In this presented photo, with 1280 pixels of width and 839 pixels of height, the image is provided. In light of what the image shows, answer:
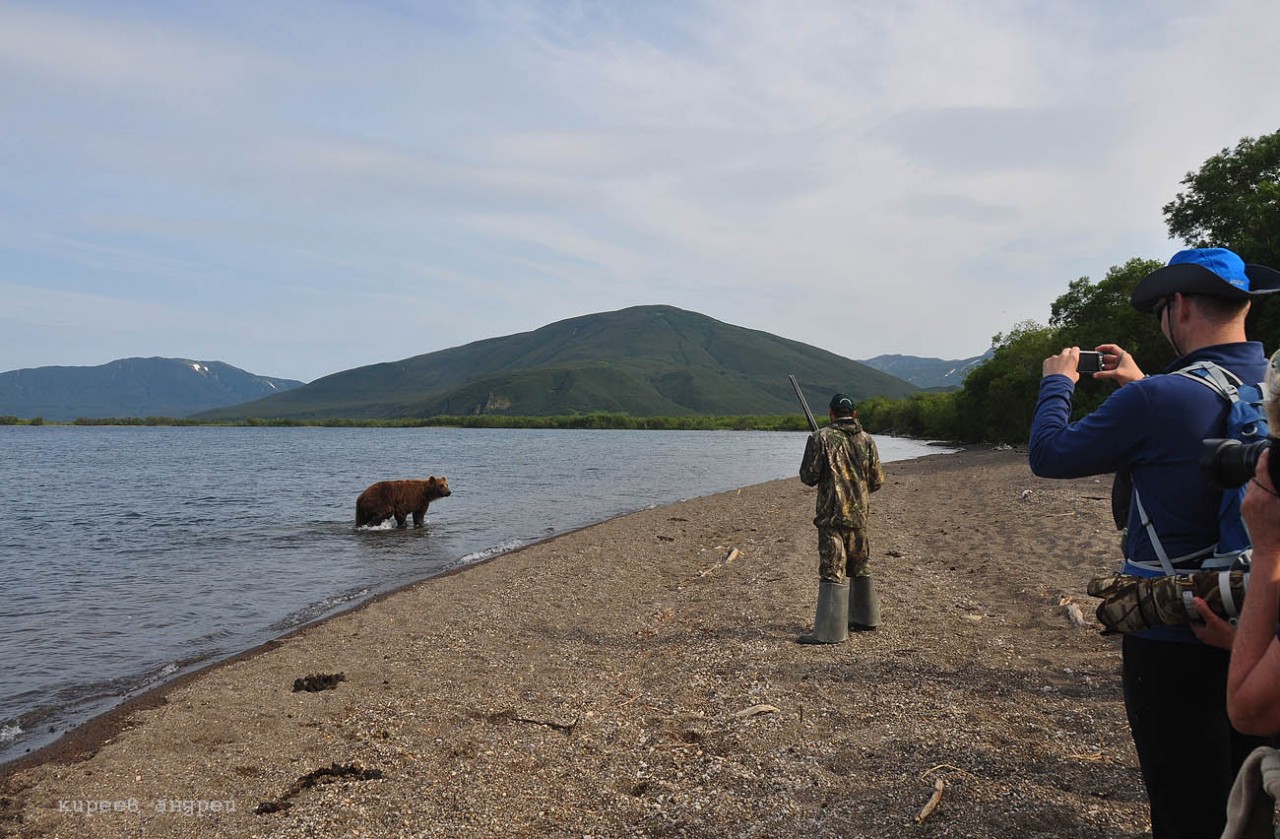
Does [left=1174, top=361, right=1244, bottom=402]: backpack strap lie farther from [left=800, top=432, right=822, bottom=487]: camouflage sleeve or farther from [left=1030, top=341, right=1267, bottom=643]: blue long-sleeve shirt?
[left=800, top=432, right=822, bottom=487]: camouflage sleeve

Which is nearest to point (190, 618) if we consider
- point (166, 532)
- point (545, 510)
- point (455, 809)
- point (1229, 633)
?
point (455, 809)

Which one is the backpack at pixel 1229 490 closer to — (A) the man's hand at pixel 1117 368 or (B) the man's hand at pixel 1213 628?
(B) the man's hand at pixel 1213 628

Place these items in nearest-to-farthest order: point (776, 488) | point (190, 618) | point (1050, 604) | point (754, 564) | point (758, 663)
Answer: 1. point (758, 663)
2. point (1050, 604)
3. point (190, 618)
4. point (754, 564)
5. point (776, 488)

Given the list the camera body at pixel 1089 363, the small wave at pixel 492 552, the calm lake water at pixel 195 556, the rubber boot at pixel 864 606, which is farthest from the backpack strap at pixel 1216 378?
the small wave at pixel 492 552

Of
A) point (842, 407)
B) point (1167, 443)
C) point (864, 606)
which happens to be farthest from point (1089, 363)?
point (864, 606)

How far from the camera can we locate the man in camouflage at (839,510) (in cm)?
834

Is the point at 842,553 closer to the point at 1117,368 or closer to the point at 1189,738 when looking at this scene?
the point at 1117,368

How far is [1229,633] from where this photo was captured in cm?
228


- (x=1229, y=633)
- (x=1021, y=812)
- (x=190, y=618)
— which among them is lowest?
(x=190, y=618)

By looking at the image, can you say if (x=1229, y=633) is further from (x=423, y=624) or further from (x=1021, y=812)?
(x=423, y=624)

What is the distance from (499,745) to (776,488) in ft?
86.1

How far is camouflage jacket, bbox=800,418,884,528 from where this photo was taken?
27.5ft

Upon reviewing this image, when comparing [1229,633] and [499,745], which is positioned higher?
[1229,633]

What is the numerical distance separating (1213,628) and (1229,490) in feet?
1.70
